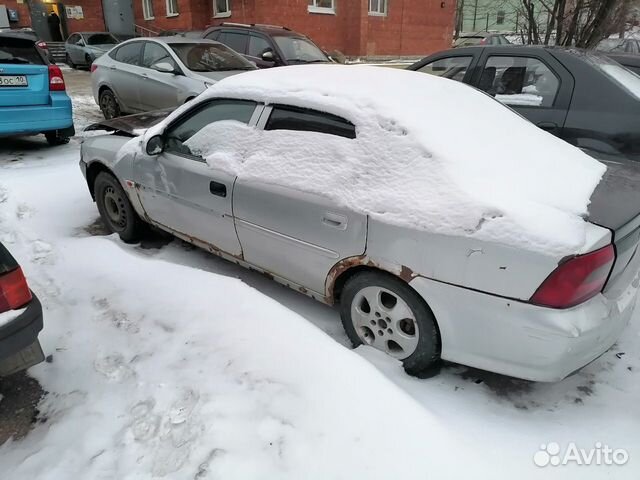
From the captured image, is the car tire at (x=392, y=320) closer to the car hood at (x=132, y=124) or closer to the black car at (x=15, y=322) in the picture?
the black car at (x=15, y=322)

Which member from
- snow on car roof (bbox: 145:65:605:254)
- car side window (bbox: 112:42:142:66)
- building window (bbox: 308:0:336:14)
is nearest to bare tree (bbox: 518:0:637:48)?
snow on car roof (bbox: 145:65:605:254)

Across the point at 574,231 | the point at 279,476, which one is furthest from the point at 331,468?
the point at 574,231

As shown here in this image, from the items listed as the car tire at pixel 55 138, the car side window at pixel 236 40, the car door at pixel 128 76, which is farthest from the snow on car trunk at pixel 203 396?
the car side window at pixel 236 40

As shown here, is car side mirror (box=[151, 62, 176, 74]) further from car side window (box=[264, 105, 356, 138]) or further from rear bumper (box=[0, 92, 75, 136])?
car side window (box=[264, 105, 356, 138])

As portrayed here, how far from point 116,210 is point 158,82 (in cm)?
383

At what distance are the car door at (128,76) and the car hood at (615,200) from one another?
7117mm

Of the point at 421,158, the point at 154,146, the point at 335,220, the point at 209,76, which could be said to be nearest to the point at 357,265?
the point at 335,220

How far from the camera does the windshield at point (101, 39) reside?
19.1 meters

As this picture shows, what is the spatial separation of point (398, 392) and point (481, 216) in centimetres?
88

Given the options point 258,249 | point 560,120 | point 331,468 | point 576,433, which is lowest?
point 576,433

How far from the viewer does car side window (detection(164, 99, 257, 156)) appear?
3250 mm

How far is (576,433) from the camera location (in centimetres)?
226

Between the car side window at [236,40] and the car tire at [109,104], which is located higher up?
the car side window at [236,40]

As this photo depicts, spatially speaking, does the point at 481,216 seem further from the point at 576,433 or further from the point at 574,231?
the point at 576,433
